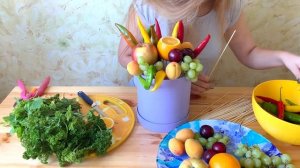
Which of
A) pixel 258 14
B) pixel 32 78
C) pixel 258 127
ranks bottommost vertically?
pixel 32 78

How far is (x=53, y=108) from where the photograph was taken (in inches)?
27.0

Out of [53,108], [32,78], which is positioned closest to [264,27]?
[53,108]

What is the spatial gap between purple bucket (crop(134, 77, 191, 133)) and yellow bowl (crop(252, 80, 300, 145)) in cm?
17

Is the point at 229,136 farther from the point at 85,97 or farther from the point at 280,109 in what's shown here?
the point at 85,97

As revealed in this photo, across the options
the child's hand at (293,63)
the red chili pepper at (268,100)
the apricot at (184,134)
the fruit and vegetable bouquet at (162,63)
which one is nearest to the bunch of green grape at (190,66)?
→ the fruit and vegetable bouquet at (162,63)

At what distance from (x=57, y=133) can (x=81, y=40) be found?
716mm

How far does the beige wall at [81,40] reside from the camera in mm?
1191

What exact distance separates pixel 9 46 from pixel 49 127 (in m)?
0.81

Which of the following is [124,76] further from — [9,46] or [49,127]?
[49,127]

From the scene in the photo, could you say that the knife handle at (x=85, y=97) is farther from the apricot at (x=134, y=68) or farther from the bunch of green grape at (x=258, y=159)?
the bunch of green grape at (x=258, y=159)

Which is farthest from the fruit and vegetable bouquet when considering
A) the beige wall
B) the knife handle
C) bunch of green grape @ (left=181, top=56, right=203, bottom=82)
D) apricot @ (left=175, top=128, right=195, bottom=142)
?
the beige wall

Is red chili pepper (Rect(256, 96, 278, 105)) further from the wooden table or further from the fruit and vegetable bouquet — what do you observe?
the fruit and vegetable bouquet

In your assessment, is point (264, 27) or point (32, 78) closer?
point (264, 27)

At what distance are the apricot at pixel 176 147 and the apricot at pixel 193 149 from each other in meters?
0.01
